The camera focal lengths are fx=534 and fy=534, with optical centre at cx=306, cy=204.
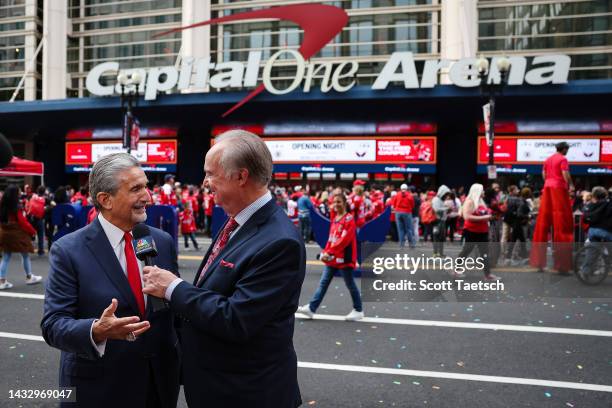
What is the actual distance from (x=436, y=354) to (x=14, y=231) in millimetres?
8275

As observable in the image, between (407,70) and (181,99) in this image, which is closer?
(407,70)

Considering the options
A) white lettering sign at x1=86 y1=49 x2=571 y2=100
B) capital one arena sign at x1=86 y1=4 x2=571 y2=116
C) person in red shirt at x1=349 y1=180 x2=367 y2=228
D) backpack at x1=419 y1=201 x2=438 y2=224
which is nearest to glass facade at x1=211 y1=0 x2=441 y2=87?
capital one arena sign at x1=86 y1=4 x2=571 y2=116

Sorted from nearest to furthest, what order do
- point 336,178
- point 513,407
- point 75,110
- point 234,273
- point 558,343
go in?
point 234,273, point 513,407, point 558,343, point 75,110, point 336,178

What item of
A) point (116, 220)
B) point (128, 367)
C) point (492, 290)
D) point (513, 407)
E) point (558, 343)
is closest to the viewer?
point (128, 367)

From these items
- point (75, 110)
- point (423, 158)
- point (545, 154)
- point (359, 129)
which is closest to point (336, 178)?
point (359, 129)

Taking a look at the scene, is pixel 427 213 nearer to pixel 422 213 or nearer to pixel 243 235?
pixel 422 213

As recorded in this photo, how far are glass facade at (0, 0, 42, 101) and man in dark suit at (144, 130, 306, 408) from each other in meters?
46.4

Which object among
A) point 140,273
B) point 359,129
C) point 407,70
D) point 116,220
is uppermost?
point 407,70

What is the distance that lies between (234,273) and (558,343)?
550cm

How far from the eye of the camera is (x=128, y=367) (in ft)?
8.13

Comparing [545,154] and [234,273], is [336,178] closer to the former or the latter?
[545,154]

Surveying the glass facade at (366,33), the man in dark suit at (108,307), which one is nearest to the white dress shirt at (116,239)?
the man in dark suit at (108,307)

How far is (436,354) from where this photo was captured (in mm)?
5902

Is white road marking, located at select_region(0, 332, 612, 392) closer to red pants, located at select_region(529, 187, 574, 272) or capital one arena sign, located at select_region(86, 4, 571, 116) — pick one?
red pants, located at select_region(529, 187, 574, 272)
